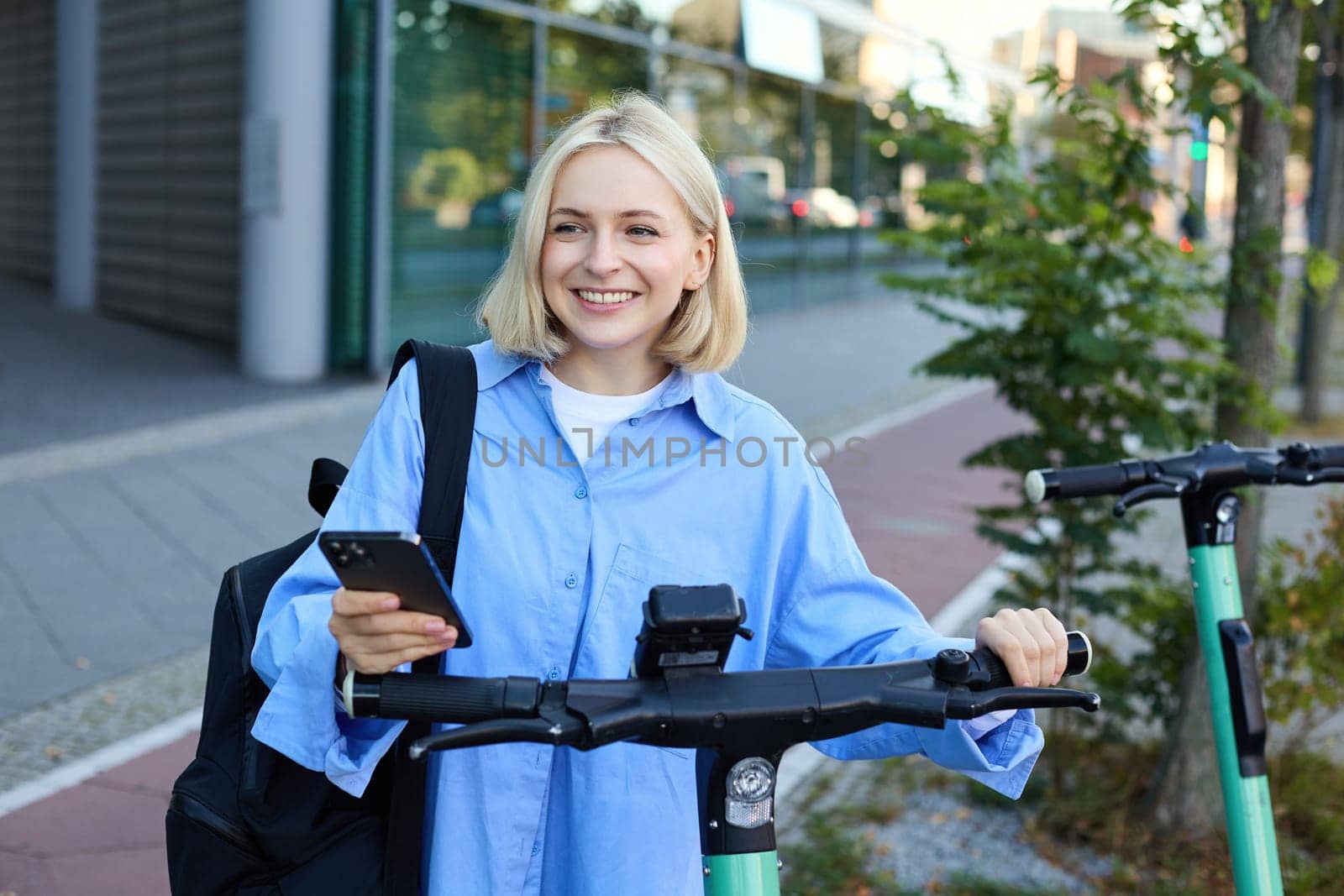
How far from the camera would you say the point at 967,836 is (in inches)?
163

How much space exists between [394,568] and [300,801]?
61 cm

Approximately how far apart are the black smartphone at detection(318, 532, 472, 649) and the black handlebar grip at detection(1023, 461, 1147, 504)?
3.78 feet

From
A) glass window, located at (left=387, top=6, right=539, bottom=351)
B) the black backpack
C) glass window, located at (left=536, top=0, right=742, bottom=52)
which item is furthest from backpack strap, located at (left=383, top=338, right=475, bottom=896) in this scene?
glass window, located at (left=536, top=0, right=742, bottom=52)

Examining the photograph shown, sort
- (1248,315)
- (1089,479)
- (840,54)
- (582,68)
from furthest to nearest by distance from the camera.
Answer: (840,54), (582,68), (1248,315), (1089,479)

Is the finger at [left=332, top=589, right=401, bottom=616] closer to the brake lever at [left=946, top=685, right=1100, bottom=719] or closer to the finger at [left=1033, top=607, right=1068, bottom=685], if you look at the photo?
the brake lever at [left=946, top=685, right=1100, bottom=719]

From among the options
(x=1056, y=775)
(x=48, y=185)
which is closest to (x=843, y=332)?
(x=48, y=185)

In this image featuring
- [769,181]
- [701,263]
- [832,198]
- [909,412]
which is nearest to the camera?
[701,263]

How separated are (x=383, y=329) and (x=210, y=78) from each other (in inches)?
104

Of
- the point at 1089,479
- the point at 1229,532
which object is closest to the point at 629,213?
the point at 1089,479

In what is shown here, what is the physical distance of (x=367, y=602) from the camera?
4.35ft

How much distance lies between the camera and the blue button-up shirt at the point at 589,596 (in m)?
1.79

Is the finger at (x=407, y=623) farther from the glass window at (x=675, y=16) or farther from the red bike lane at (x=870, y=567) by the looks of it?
the glass window at (x=675, y=16)

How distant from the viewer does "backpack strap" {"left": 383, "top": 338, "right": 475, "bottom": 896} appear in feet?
5.83

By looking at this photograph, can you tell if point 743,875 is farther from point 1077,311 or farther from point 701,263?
point 1077,311
